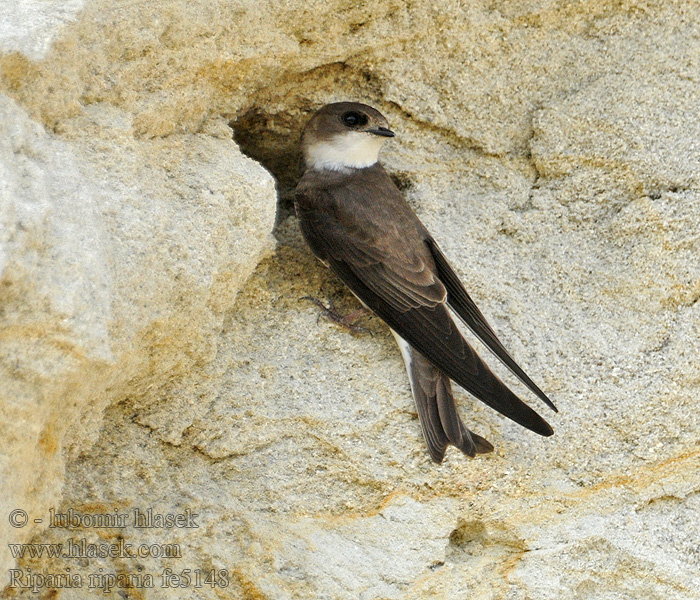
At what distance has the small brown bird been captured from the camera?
72.6 inches

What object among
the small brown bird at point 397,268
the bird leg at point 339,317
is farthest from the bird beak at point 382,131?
the bird leg at point 339,317

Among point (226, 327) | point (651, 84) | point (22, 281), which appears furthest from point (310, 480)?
point (651, 84)

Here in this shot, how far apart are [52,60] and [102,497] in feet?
2.56

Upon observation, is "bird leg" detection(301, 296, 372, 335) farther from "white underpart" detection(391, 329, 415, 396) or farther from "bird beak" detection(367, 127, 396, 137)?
"bird beak" detection(367, 127, 396, 137)

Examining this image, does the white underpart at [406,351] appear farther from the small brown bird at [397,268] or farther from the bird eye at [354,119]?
the bird eye at [354,119]

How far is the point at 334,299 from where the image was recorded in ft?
7.02

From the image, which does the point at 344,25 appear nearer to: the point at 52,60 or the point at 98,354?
the point at 52,60

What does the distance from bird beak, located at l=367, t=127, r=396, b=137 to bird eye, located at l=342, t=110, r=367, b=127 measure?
0.03m

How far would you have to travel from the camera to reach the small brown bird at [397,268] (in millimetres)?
1843

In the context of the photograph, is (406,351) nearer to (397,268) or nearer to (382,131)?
(397,268)

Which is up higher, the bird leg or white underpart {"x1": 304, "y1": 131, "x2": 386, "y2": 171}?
white underpart {"x1": 304, "y1": 131, "x2": 386, "y2": 171}

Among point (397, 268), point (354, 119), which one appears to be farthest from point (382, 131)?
point (397, 268)

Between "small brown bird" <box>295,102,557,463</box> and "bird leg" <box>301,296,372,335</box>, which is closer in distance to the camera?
"small brown bird" <box>295,102,557,463</box>

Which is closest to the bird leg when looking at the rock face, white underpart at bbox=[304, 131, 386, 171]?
the rock face
